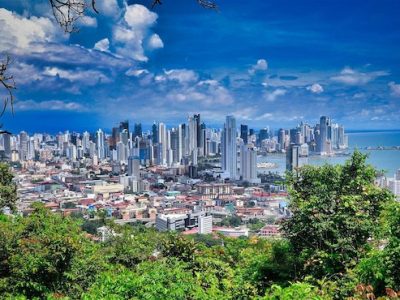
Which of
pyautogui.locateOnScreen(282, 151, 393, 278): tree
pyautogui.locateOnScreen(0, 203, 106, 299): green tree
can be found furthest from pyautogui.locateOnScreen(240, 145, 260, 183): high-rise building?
pyautogui.locateOnScreen(0, 203, 106, 299): green tree

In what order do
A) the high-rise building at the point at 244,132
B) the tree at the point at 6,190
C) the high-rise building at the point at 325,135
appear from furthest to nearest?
the high-rise building at the point at 244,132 < the high-rise building at the point at 325,135 < the tree at the point at 6,190

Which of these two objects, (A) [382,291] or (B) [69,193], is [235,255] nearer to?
(A) [382,291]

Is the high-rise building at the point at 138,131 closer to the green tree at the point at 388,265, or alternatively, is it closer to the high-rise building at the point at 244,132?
the high-rise building at the point at 244,132

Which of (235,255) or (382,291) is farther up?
(382,291)

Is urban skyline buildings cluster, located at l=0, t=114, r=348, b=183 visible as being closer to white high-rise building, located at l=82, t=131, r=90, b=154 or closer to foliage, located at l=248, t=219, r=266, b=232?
white high-rise building, located at l=82, t=131, r=90, b=154

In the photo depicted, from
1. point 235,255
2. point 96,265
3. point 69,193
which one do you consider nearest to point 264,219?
point 69,193

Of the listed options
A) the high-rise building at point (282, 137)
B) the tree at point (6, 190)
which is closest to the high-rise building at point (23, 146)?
the high-rise building at point (282, 137)
